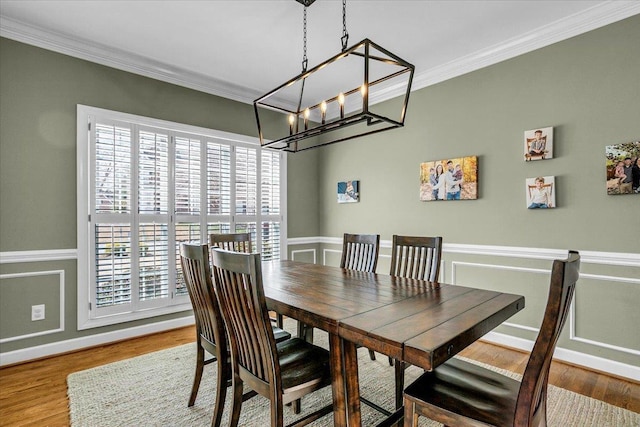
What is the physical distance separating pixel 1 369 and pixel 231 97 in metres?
3.40

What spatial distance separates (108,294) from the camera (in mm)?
3178

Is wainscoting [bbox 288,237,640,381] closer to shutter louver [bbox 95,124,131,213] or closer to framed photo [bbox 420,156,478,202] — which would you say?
framed photo [bbox 420,156,478,202]

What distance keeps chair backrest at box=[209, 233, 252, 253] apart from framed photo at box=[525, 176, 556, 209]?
2.61m

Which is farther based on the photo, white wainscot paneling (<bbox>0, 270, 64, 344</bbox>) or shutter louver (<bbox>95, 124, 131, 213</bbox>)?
shutter louver (<bbox>95, 124, 131, 213</bbox>)

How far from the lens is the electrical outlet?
284 cm

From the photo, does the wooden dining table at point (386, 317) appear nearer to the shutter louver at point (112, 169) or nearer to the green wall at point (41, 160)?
the shutter louver at point (112, 169)

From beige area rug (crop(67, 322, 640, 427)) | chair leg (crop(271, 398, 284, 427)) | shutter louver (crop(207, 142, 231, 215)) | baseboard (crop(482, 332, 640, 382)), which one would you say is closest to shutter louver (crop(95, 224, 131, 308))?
beige area rug (crop(67, 322, 640, 427))

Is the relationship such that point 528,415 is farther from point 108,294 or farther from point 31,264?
point 31,264

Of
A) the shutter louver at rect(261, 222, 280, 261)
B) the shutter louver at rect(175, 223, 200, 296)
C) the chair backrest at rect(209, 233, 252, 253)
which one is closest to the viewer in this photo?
the chair backrest at rect(209, 233, 252, 253)

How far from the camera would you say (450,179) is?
11.4 feet

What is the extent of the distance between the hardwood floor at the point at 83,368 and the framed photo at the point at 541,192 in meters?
1.32

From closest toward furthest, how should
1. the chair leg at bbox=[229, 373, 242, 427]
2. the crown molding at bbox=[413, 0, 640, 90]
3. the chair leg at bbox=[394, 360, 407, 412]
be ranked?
the chair leg at bbox=[229, 373, 242, 427]
the chair leg at bbox=[394, 360, 407, 412]
the crown molding at bbox=[413, 0, 640, 90]

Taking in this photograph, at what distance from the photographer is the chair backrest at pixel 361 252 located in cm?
274

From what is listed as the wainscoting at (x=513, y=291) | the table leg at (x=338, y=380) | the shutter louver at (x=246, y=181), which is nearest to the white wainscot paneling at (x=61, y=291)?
the wainscoting at (x=513, y=291)
